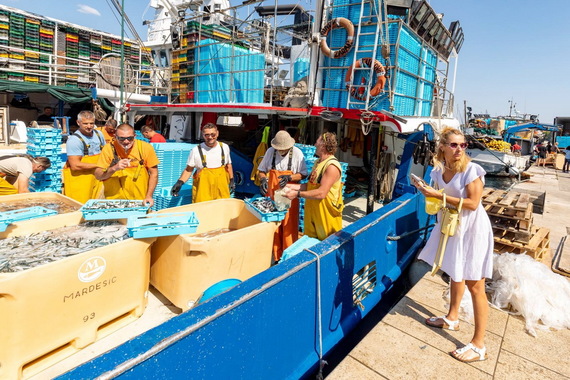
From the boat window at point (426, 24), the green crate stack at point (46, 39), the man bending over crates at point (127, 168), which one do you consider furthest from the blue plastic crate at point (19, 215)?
the green crate stack at point (46, 39)

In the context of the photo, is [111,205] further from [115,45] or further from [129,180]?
[115,45]

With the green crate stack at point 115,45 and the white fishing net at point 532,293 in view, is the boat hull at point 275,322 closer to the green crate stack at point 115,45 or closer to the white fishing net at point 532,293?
the white fishing net at point 532,293

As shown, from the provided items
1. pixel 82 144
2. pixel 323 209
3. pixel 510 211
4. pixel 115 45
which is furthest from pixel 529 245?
pixel 115 45

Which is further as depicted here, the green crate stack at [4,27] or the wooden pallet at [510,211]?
the green crate stack at [4,27]

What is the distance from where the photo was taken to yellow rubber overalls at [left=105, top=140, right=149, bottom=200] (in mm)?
4426

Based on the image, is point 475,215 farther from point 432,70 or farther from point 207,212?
point 432,70

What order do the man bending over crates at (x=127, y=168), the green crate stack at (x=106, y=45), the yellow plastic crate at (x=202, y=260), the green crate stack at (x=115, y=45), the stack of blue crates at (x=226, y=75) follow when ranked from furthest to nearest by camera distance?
the green crate stack at (x=115, y=45) → the green crate stack at (x=106, y=45) → the stack of blue crates at (x=226, y=75) → the man bending over crates at (x=127, y=168) → the yellow plastic crate at (x=202, y=260)

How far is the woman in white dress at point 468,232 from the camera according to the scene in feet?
9.00

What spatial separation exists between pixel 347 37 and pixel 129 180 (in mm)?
5521

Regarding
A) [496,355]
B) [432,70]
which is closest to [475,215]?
[496,355]

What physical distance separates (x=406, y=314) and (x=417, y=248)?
2.13 metres

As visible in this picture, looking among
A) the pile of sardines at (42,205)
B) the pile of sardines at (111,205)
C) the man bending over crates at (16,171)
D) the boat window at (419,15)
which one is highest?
the boat window at (419,15)

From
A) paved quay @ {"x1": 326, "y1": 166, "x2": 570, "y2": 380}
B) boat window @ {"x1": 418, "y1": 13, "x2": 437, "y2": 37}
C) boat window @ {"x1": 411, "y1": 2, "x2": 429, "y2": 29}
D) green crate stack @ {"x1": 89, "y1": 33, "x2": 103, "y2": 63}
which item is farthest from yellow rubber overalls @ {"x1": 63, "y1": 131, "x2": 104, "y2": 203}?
green crate stack @ {"x1": 89, "y1": 33, "x2": 103, "y2": 63}

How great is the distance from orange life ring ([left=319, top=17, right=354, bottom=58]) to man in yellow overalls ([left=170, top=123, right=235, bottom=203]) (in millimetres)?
3644
